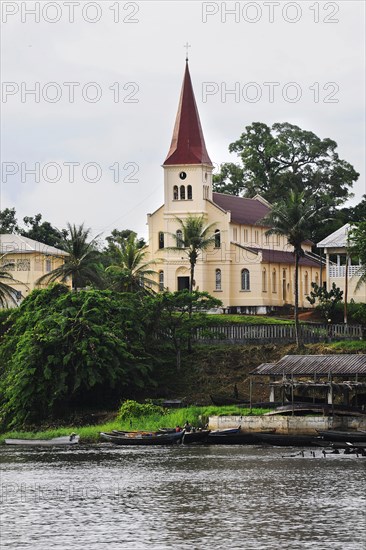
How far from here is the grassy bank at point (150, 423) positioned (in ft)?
252

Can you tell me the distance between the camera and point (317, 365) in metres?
78.0

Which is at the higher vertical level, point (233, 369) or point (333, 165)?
point (333, 165)

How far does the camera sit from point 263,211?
397ft

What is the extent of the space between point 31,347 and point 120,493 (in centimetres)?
2950

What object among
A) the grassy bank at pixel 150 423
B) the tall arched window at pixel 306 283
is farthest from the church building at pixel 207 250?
the grassy bank at pixel 150 423

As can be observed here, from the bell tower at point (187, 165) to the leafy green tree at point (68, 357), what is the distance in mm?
25664

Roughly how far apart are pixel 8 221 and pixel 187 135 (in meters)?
36.1

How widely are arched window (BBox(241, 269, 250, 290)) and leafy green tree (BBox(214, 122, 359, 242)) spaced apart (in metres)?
22.5

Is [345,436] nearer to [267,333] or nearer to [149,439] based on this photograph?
[149,439]

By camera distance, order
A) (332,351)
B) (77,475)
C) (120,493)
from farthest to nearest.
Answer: (332,351) → (77,475) → (120,493)

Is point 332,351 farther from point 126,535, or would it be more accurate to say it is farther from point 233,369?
point 126,535

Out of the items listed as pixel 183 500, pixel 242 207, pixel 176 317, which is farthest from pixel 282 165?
pixel 183 500

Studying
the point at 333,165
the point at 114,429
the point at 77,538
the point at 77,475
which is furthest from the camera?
the point at 333,165

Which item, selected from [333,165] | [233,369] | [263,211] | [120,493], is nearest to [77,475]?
[120,493]
